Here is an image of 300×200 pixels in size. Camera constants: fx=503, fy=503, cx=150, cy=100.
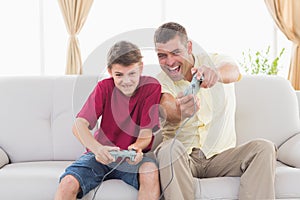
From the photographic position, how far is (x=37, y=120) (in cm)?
270

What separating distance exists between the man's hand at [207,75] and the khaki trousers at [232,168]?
330mm

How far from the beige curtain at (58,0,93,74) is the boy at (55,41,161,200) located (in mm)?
1989

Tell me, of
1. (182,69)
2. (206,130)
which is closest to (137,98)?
(182,69)

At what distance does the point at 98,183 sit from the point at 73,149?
571 millimetres

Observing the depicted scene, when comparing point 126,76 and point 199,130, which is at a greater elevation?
point 126,76

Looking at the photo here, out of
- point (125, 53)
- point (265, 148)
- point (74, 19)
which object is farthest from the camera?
point (74, 19)

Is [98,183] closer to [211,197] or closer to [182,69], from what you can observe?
[211,197]

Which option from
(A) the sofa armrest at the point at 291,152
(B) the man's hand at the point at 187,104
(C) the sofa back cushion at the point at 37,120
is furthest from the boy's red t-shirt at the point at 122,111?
(A) the sofa armrest at the point at 291,152

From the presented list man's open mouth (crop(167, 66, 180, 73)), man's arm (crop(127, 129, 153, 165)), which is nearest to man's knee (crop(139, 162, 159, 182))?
man's arm (crop(127, 129, 153, 165))

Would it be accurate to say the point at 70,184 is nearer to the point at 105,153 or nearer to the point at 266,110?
the point at 105,153

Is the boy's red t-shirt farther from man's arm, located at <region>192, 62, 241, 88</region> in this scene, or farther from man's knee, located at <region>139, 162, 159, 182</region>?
man's arm, located at <region>192, 62, 241, 88</region>

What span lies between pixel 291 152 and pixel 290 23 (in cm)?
206

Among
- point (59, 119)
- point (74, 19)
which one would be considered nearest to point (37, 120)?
point (59, 119)

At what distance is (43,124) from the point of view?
106 inches
